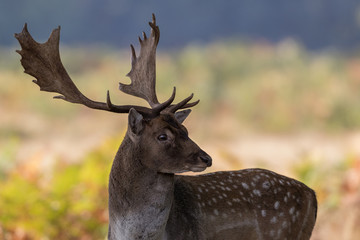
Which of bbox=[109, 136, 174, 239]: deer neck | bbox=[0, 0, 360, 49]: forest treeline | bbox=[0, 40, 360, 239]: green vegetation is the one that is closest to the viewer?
bbox=[109, 136, 174, 239]: deer neck

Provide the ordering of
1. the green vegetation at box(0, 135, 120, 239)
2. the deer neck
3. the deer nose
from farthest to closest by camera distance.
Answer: the green vegetation at box(0, 135, 120, 239)
the deer neck
the deer nose

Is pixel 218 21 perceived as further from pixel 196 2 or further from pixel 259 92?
pixel 259 92

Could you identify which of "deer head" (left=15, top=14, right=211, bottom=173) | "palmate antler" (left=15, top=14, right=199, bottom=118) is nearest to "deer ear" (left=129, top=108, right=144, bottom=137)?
"deer head" (left=15, top=14, right=211, bottom=173)

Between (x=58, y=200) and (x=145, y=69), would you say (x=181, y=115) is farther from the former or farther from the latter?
(x=58, y=200)

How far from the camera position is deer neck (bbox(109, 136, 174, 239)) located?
238 cm

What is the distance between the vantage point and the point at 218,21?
15555mm

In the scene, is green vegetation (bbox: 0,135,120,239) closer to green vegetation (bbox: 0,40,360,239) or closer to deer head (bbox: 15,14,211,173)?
green vegetation (bbox: 0,40,360,239)

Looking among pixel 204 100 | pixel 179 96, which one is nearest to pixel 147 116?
pixel 179 96

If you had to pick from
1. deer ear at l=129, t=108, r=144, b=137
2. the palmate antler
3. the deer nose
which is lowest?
the deer nose

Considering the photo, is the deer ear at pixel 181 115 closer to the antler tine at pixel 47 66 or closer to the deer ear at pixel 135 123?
the deer ear at pixel 135 123

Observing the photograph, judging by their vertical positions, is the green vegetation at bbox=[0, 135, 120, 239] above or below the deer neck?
below

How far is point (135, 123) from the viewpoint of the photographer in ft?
7.66

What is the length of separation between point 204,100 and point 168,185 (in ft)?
29.1

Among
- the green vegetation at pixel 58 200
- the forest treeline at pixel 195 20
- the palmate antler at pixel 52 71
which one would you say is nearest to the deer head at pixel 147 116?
the palmate antler at pixel 52 71
